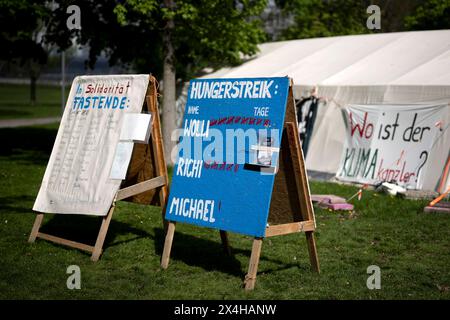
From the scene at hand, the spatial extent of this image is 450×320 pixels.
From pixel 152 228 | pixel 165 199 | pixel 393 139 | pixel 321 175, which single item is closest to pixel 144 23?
pixel 321 175

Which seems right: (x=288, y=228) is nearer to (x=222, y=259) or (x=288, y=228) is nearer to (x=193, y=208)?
(x=193, y=208)

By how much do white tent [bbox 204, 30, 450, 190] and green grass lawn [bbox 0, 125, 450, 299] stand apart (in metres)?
2.84

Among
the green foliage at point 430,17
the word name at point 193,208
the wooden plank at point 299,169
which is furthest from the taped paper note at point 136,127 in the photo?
the green foliage at point 430,17

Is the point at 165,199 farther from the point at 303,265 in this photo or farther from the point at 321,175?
the point at 321,175

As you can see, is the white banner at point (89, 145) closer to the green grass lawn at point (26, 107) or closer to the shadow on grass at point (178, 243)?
the shadow on grass at point (178, 243)

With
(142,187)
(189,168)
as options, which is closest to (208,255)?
(142,187)

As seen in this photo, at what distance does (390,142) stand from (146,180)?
664cm

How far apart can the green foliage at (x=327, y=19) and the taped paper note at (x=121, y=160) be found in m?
23.9

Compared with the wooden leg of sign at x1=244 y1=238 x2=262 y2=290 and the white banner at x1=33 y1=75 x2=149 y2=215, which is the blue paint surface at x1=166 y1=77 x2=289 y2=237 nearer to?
the wooden leg of sign at x1=244 y1=238 x2=262 y2=290

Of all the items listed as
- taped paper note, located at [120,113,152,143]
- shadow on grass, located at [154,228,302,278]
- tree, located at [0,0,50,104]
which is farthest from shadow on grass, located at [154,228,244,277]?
tree, located at [0,0,50,104]
